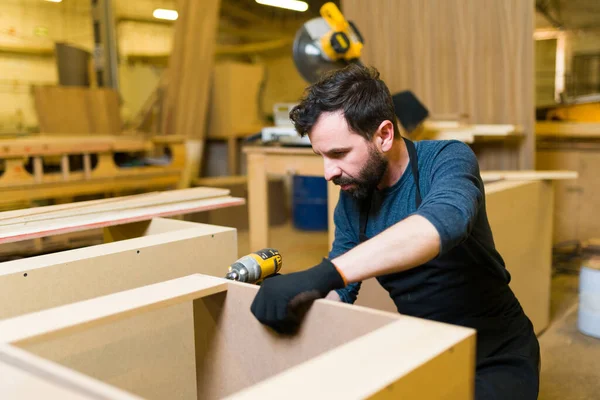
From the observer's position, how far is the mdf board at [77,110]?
4.56 m

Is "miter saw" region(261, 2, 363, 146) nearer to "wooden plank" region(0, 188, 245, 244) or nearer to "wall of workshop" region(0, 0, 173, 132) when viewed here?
"wooden plank" region(0, 188, 245, 244)

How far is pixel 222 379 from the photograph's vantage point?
150cm

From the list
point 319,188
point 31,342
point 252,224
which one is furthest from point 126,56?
point 31,342

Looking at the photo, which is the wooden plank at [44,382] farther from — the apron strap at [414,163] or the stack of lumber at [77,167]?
the stack of lumber at [77,167]

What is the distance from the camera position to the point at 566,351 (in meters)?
2.79

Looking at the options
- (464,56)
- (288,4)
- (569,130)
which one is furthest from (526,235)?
(288,4)

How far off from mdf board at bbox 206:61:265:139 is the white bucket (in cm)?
367

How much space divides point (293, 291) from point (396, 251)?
21 cm

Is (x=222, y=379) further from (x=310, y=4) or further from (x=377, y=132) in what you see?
(x=310, y=4)

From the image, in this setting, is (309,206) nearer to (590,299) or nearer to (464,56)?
(464,56)

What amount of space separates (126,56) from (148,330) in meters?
7.08

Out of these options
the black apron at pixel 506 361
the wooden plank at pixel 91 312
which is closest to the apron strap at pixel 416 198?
the black apron at pixel 506 361

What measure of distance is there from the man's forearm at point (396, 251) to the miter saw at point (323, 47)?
1.82m

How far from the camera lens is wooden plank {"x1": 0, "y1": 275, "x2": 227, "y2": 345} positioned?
102 cm
